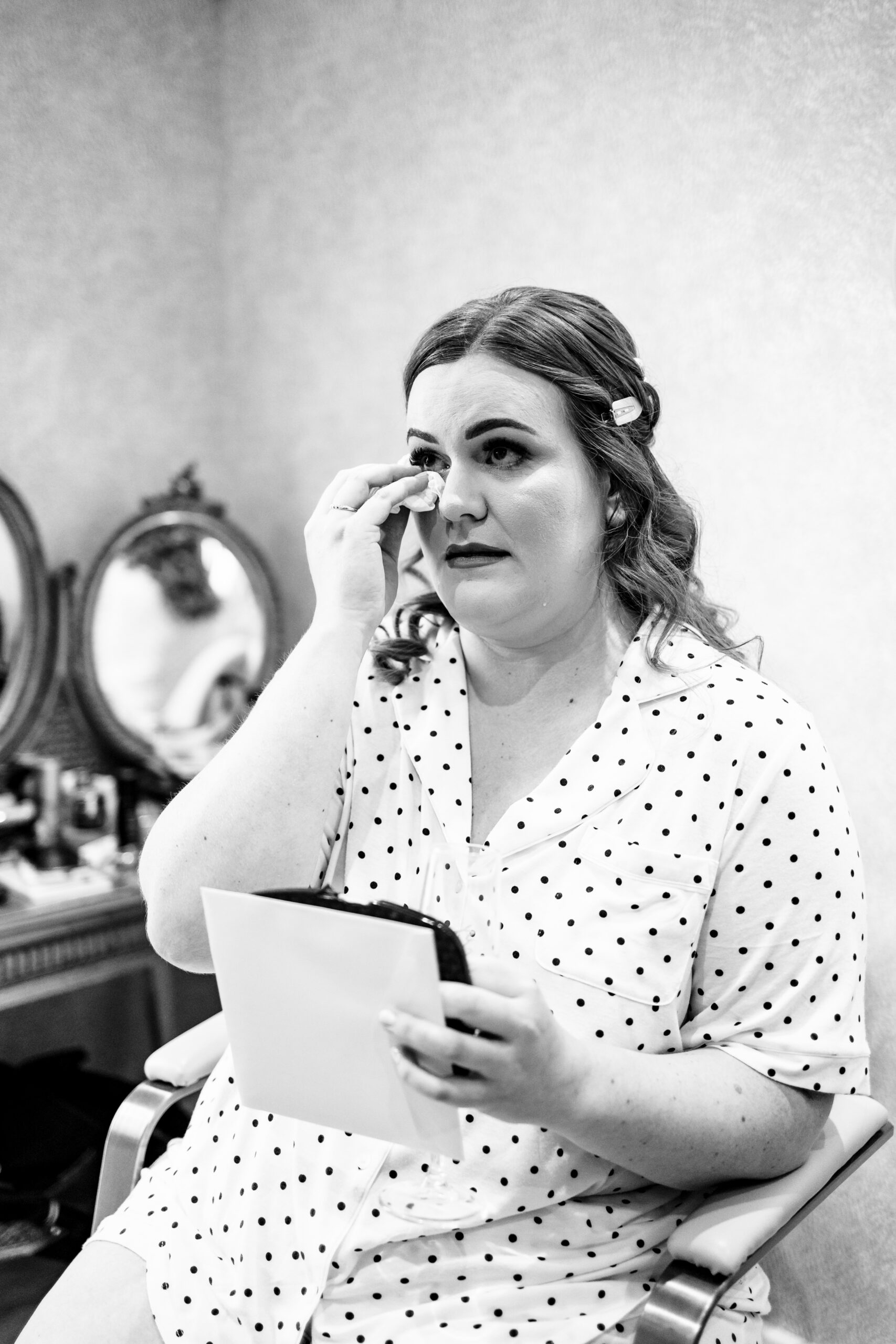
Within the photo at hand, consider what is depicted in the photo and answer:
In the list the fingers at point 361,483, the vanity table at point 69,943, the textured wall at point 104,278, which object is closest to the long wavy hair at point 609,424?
the fingers at point 361,483

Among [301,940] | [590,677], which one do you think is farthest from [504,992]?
[590,677]

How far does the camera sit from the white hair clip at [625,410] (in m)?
1.20

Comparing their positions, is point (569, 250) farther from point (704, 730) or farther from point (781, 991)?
point (781, 991)

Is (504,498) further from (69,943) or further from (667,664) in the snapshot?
(69,943)

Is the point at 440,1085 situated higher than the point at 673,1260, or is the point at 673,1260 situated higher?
the point at 440,1085

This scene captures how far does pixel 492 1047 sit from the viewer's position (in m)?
0.83

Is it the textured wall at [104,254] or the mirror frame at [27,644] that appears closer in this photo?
the mirror frame at [27,644]

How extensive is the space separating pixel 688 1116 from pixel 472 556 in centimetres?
58

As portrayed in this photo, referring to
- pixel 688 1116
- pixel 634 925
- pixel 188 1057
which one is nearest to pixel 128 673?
pixel 188 1057

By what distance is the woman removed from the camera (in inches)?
41.4

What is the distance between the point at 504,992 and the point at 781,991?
369 millimetres

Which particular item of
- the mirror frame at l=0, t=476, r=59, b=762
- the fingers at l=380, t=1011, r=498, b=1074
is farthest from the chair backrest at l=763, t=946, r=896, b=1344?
the mirror frame at l=0, t=476, r=59, b=762

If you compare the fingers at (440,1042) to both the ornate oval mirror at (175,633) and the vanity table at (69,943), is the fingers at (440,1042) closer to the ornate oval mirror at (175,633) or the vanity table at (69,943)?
the vanity table at (69,943)

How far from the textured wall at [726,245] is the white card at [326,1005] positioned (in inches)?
44.7
